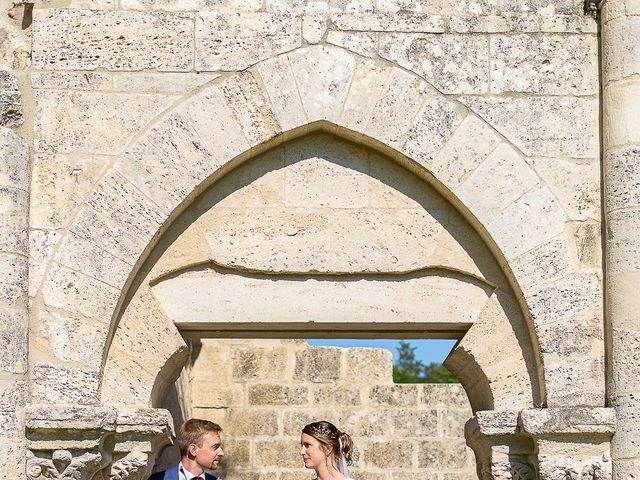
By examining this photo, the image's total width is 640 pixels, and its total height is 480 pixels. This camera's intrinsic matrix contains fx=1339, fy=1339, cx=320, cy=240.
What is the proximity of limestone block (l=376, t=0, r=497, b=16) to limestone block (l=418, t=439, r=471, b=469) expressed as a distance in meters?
5.09

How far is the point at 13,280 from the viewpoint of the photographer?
624 cm

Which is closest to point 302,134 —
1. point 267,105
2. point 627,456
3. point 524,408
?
point 267,105

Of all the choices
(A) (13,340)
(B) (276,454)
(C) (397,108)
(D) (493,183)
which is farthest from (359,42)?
(B) (276,454)

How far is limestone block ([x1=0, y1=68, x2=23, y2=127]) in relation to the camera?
6.43 metres

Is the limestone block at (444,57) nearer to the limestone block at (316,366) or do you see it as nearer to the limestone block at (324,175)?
the limestone block at (324,175)

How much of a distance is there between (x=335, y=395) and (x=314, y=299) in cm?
438

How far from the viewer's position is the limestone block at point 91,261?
6363 mm

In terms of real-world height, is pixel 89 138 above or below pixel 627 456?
above

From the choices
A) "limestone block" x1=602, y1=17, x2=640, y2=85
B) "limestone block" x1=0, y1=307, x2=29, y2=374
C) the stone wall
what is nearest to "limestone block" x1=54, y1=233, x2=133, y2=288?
"limestone block" x1=0, y1=307, x2=29, y2=374

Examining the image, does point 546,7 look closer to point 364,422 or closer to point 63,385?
point 63,385

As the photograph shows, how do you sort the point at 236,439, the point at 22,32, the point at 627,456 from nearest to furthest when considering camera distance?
the point at 627,456 → the point at 22,32 → the point at 236,439

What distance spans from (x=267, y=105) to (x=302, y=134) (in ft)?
0.78

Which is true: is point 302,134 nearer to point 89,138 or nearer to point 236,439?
point 89,138

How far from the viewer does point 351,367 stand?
36.1 feet
